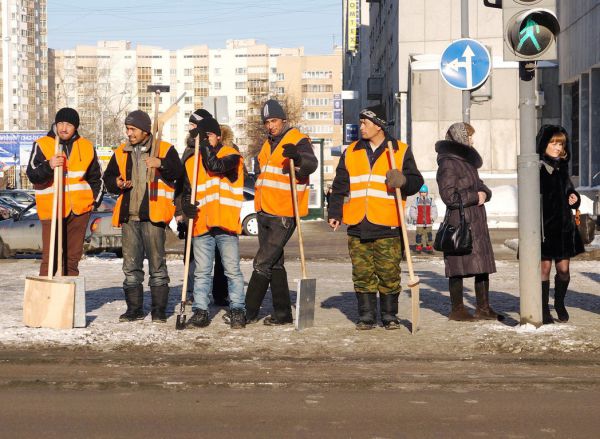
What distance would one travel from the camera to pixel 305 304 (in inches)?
369

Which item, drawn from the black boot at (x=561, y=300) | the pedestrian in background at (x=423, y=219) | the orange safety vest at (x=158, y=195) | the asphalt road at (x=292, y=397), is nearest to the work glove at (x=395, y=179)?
the asphalt road at (x=292, y=397)

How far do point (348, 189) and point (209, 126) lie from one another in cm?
131

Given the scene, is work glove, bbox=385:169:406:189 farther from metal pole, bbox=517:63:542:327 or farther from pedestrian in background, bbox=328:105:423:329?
metal pole, bbox=517:63:542:327

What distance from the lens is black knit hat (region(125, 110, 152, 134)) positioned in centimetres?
990

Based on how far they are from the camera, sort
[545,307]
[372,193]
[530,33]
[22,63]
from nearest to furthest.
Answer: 1. [530,33]
2. [372,193]
3. [545,307]
4. [22,63]

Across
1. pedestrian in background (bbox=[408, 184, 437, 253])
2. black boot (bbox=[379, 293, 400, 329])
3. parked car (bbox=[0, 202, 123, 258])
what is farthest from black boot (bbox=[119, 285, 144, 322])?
pedestrian in background (bbox=[408, 184, 437, 253])

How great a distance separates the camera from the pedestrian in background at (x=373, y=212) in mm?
9227

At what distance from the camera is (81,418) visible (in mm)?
6199

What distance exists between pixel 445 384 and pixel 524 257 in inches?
85.7

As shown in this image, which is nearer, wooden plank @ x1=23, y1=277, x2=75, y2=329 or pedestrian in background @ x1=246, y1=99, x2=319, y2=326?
wooden plank @ x1=23, y1=277, x2=75, y2=329

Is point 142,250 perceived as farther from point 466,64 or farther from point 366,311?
point 466,64

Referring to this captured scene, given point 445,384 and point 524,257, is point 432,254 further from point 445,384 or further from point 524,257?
point 445,384

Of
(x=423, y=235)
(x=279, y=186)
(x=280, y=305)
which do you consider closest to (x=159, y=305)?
(x=280, y=305)

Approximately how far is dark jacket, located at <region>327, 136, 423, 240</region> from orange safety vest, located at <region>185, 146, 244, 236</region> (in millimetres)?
789
